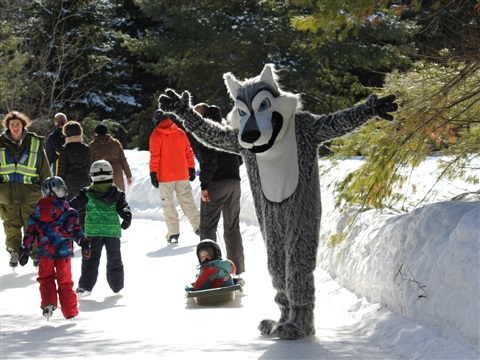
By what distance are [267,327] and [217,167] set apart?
127 inches

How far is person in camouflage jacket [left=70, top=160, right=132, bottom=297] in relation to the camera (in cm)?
849

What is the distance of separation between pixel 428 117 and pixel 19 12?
→ 2294cm

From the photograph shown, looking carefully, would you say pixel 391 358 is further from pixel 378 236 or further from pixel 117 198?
pixel 117 198

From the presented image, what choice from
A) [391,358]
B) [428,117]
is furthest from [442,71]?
[391,358]

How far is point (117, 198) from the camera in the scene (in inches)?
334

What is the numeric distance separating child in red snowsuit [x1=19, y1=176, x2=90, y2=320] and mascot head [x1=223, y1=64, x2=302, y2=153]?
1.94 m

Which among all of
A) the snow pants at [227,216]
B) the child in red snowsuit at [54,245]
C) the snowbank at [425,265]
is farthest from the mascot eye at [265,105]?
the snow pants at [227,216]

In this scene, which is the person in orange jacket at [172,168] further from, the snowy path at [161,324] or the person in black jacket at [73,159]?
the snowy path at [161,324]

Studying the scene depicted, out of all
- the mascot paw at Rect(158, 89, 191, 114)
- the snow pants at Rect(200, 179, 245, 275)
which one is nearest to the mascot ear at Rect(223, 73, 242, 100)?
the mascot paw at Rect(158, 89, 191, 114)

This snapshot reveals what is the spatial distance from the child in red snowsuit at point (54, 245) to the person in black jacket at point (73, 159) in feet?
13.6

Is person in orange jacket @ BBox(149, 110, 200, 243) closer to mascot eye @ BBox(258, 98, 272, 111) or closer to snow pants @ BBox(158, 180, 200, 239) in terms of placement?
snow pants @ BBox(158, 180, 200, 239)

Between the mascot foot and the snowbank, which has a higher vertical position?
the snowbank

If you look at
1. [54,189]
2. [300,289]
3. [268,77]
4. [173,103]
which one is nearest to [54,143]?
[54,189]

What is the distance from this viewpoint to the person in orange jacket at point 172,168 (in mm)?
12484
